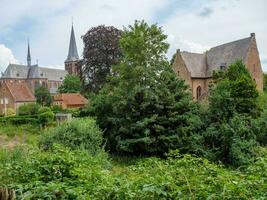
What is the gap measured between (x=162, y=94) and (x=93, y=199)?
1477 cm

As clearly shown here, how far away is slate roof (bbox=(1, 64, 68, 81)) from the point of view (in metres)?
91.2

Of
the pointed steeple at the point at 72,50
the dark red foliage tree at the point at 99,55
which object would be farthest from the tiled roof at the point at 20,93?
the pointed steeple at the point at 72,50

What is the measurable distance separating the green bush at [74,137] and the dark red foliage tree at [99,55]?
51.3 feet

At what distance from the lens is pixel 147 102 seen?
18.1 metres

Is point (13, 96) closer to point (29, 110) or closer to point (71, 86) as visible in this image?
point (71, 86)

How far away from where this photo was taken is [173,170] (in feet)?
15.2

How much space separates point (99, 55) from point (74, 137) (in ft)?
56.0

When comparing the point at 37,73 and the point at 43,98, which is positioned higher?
the point at 37,73

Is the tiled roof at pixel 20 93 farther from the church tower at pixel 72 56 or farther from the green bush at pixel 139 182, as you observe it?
the green bush at pixel 139 182

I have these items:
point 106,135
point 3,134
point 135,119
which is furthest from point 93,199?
point 3,134

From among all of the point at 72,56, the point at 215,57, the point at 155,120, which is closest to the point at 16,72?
the point at 72,56

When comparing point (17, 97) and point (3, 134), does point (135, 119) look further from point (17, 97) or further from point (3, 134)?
point (17, 97)

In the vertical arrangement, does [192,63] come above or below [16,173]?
above

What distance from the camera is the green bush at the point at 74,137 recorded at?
48.1 feet
